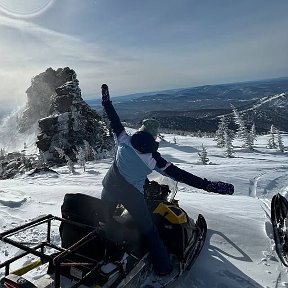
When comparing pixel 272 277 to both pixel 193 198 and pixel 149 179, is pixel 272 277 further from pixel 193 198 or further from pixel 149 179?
pixel 193 198

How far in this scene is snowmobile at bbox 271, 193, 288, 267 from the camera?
5875 millimetres

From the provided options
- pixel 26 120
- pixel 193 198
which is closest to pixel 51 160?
pixel 193 198

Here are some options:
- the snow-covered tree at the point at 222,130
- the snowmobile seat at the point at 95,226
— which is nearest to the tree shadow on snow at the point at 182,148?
the snow-covered tree at the point at 222,130

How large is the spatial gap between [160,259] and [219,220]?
2.75m

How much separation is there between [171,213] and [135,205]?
3.01 feet

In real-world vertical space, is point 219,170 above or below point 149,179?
below

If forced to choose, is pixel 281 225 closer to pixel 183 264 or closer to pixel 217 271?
pixel 217 271

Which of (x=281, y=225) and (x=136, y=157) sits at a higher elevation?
(x=136, y=157)

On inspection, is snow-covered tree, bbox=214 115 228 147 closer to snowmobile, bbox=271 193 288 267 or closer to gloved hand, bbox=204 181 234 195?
snowmobile, bbox=271 193 288 267

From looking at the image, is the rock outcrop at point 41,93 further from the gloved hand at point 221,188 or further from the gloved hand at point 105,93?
the gloved hand at point 221,188

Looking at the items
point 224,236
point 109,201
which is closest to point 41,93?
point 224,236

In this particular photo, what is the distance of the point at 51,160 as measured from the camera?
233 ft

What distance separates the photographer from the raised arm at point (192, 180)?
5359 millimetres

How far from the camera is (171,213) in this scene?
18.7 ft
